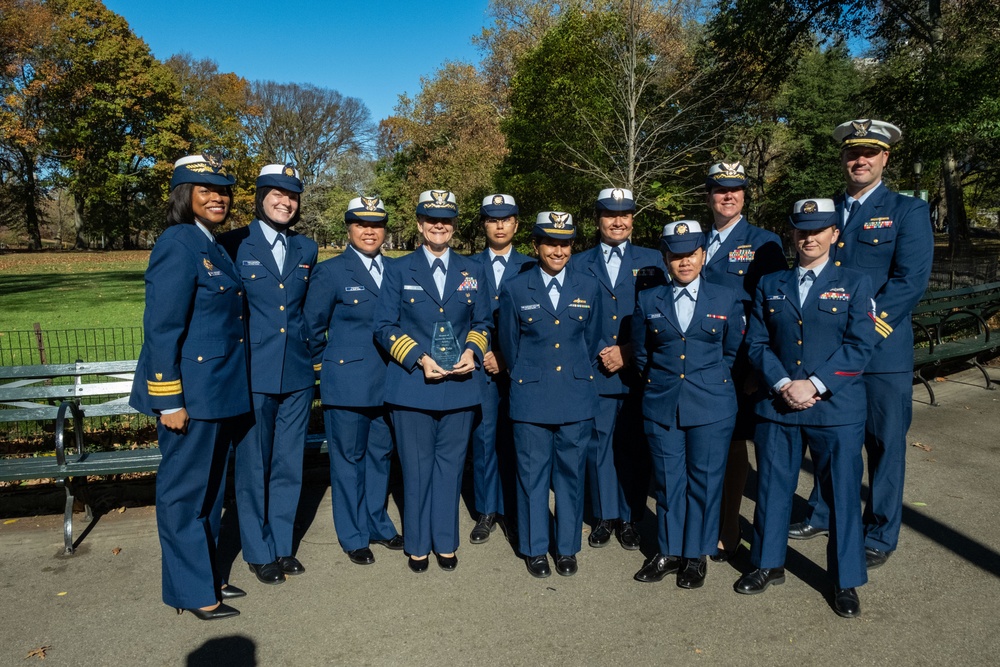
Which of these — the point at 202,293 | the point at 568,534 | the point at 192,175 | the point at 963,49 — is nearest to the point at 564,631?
the point at 568,534

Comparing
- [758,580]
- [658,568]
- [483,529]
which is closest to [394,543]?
[483,529]

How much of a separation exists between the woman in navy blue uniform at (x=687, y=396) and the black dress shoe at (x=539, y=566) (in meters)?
0.56

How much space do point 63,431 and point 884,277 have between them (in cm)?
578

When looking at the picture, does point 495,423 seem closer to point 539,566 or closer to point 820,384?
point 539,566

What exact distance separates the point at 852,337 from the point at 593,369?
1.51m

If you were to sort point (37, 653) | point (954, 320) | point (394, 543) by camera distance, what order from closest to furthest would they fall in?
1. point (37, 653)
2. point (394, 543)
3. point (954, 320)

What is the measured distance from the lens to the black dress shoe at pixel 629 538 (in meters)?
4.79

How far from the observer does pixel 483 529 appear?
5.02 m

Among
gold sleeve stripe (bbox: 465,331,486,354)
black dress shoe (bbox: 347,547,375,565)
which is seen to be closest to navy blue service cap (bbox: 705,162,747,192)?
gold sleeve stripe (bbox: 465,331,486,354)

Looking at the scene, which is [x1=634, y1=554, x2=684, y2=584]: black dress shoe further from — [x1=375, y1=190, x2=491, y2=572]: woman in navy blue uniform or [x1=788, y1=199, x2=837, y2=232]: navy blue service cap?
[x1=788, y1=199, x2=837, y2=232]: navy blue service cap

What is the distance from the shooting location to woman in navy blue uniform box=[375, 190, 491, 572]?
430cm

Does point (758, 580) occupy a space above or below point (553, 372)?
below

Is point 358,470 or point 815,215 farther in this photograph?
point 358,470

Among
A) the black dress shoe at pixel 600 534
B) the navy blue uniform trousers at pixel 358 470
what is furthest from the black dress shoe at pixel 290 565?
the black dress shoe at pixel 600 534
